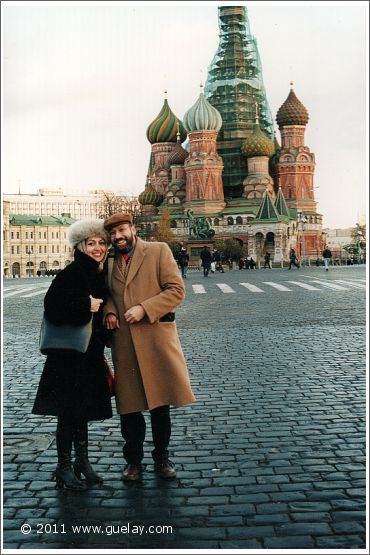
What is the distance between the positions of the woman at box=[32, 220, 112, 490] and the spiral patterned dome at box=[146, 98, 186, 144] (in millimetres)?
89796

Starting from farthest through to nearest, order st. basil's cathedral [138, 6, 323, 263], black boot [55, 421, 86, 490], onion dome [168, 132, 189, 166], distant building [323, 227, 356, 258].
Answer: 1. distant building [323, 227, 356, 258]
2. onion dome [168, 132, 189, 166]
3. st. basil's cathedral [138, 6, 323, 263]
4. black boot [55, 421, 86, 490]

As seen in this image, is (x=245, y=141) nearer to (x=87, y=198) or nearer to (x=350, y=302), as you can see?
(x=87, y=198)

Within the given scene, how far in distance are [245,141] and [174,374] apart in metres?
82.1

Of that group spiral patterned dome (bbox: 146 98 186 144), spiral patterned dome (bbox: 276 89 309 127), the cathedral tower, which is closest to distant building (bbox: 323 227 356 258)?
spiral patterned dome (bbox: 276 89 309 127)

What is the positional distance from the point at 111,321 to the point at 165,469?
3.21ft

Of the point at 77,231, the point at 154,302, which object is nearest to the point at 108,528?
the point at 154,302

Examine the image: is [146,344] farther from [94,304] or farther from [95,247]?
[95,247]

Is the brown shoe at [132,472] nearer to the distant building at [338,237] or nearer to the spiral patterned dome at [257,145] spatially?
the spiral patterned dome at [257,145]

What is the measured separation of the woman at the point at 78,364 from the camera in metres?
4.61

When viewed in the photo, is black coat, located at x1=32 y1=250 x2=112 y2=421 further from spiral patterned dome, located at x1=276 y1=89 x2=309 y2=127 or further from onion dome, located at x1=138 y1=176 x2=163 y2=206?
spiral patterned dome, located at x1=276 y1=89 x2=309 y2=127

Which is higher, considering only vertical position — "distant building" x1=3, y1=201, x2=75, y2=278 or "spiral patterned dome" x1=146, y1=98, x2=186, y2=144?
"spiral patterned dome" x1=146, y1=98, x2=186, y2=144

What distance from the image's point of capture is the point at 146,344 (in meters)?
4.76

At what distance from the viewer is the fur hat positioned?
4.73 meters

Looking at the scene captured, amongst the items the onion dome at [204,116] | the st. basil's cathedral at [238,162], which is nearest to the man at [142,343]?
the st. basil's cathedral at [238,162]
